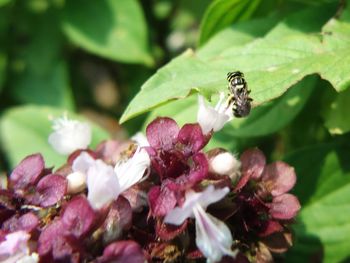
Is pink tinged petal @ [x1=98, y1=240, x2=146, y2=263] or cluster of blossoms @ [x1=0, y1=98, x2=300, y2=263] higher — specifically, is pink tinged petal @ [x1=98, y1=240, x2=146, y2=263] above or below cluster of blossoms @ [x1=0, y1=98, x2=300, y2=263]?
below

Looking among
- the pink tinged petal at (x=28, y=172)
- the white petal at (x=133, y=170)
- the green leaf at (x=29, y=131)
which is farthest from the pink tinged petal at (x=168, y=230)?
the green leaf at (x=29, y=131)

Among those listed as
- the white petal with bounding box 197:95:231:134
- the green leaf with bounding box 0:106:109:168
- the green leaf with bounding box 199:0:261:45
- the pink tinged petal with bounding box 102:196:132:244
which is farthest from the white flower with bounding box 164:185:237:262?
the green leaf with bounding box 0:106:109:168

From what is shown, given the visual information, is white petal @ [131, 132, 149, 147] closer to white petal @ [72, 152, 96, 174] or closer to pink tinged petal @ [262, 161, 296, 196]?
white petal @ [72, 152, 96, 174]

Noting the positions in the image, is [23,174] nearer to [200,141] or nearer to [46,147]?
[200,141]

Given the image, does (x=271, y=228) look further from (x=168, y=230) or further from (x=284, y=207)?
(x=168, y=230)

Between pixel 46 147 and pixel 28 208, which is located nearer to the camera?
pixel 28 208

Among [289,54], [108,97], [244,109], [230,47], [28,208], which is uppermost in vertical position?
[108,97]

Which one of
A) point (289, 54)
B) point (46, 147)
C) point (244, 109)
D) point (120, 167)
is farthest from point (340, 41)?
point (46, 147)
